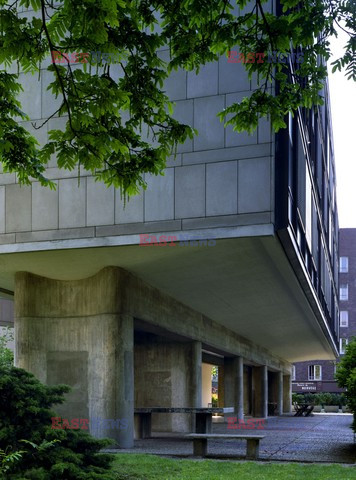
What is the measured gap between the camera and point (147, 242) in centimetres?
1558

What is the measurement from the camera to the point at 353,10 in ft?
25.3

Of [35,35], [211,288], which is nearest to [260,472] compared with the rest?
[35,35]

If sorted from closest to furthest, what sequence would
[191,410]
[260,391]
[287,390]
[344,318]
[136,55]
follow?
[136,55], [191,410], [260,391], [287,390], [344,318]

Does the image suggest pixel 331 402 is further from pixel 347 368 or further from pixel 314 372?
pixel 347 368

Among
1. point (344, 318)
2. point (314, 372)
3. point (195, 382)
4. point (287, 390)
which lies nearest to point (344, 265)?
point (344, 318)

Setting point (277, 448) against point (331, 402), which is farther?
point (331, 402)

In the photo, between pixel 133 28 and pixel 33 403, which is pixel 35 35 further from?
pixel 33 403

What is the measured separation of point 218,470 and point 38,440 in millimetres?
3944

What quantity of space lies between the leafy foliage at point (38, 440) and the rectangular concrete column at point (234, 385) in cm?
2253

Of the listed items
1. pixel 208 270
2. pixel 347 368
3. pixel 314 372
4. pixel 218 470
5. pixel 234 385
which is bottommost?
pixel 314 372

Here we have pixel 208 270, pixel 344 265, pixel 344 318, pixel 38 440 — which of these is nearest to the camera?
pixel 38 440

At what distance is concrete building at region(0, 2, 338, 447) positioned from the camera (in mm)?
15164

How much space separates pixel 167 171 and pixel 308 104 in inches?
284

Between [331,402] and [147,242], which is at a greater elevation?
[147,242]
